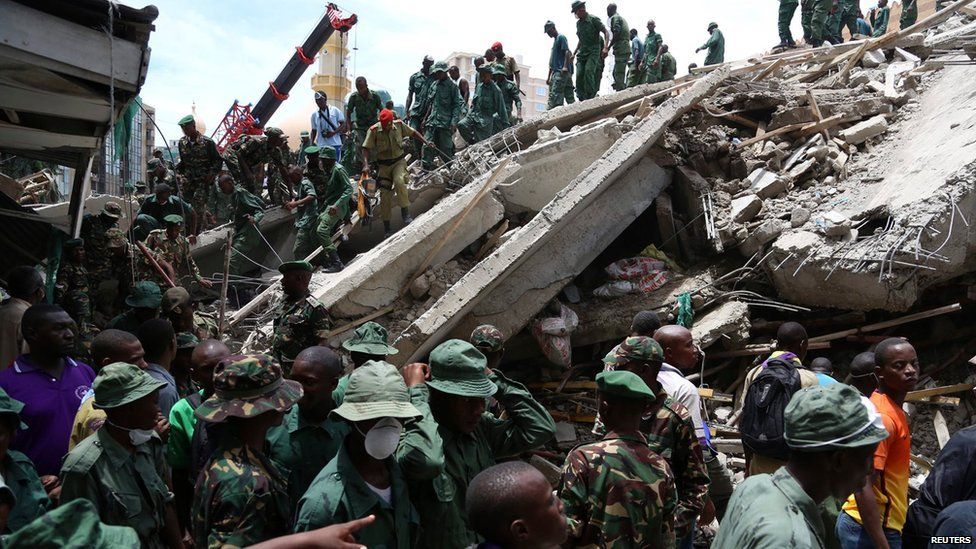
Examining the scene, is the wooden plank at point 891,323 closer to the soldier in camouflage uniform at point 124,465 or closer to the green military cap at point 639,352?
the green military cap at point 639,352

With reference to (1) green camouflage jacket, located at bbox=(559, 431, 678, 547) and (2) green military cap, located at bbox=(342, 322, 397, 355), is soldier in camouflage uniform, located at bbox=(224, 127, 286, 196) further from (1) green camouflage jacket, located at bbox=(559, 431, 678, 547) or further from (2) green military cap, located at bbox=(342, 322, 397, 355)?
(1) green camouflage jacket, located at bbox=(559, 431, 678, 547)

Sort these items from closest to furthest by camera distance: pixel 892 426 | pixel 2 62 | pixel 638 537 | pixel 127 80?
pixel 638 537 < pixel 892 426 < pixel 2 62 < pixel 127 80

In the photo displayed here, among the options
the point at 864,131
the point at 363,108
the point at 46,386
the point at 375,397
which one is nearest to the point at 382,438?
the point at 375,397

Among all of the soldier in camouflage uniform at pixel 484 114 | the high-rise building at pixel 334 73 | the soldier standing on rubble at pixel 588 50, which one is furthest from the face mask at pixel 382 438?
the high-rise building at pixel 334 73

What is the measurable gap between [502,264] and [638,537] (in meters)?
4.36

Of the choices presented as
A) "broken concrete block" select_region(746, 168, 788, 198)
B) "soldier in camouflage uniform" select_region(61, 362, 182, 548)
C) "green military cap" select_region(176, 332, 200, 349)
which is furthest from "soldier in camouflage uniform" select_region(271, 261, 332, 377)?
"broken concrete block" select_region(746, 168, 788, 198)

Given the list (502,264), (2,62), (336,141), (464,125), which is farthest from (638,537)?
(336,141)

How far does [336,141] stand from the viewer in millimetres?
13133

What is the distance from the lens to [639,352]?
126 inches

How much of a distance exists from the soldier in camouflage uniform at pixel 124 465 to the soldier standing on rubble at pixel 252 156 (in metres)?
7.93

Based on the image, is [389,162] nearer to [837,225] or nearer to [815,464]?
[837,225]

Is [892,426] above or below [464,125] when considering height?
below

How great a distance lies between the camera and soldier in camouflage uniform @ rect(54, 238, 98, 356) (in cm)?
576

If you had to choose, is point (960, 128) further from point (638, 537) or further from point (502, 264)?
point (638, 537)
